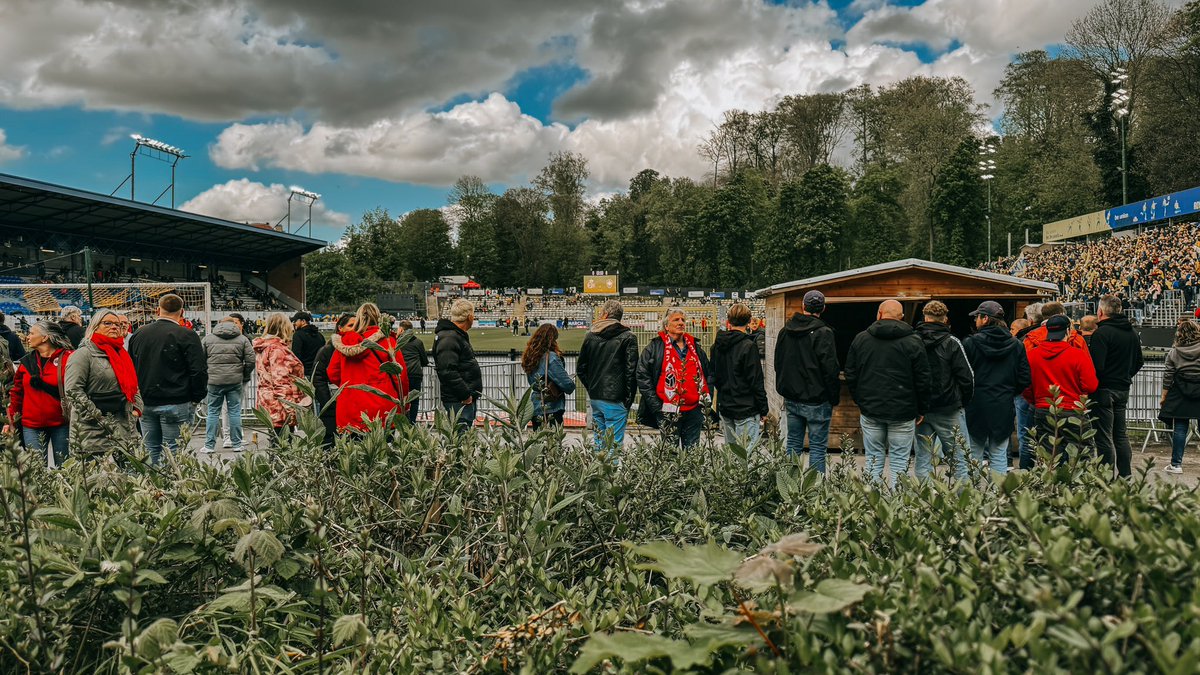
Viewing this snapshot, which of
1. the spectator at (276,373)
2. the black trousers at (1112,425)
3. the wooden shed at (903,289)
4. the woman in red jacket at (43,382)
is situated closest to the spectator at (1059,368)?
the black trousers at (1112,425)

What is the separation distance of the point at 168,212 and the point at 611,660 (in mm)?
61983

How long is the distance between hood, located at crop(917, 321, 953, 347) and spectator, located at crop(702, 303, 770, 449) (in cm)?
153

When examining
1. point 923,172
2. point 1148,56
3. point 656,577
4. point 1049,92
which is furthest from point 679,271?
point 656,577

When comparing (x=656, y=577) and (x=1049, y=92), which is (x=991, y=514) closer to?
(x=656, y=577)

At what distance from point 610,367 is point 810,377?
203cm

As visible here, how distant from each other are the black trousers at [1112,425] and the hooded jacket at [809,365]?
262 centimetres

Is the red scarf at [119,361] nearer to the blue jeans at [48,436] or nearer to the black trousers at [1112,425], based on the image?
the blue jeans at [48,436]

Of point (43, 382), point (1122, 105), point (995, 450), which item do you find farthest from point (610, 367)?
point (1122, 105)

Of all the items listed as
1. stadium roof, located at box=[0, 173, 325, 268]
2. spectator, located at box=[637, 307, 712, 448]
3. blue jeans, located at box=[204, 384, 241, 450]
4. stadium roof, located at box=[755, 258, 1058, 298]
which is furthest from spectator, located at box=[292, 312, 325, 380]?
stadium roof, located at box=[0, 173, 325, 268]

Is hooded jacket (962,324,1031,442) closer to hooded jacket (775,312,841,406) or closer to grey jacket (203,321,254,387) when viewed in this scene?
hooded jacket (775,312,841,406)

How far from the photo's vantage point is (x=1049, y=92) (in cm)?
5500

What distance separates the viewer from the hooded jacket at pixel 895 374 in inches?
246

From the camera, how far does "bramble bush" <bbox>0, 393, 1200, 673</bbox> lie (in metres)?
1.17

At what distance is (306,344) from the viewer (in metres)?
9.97
